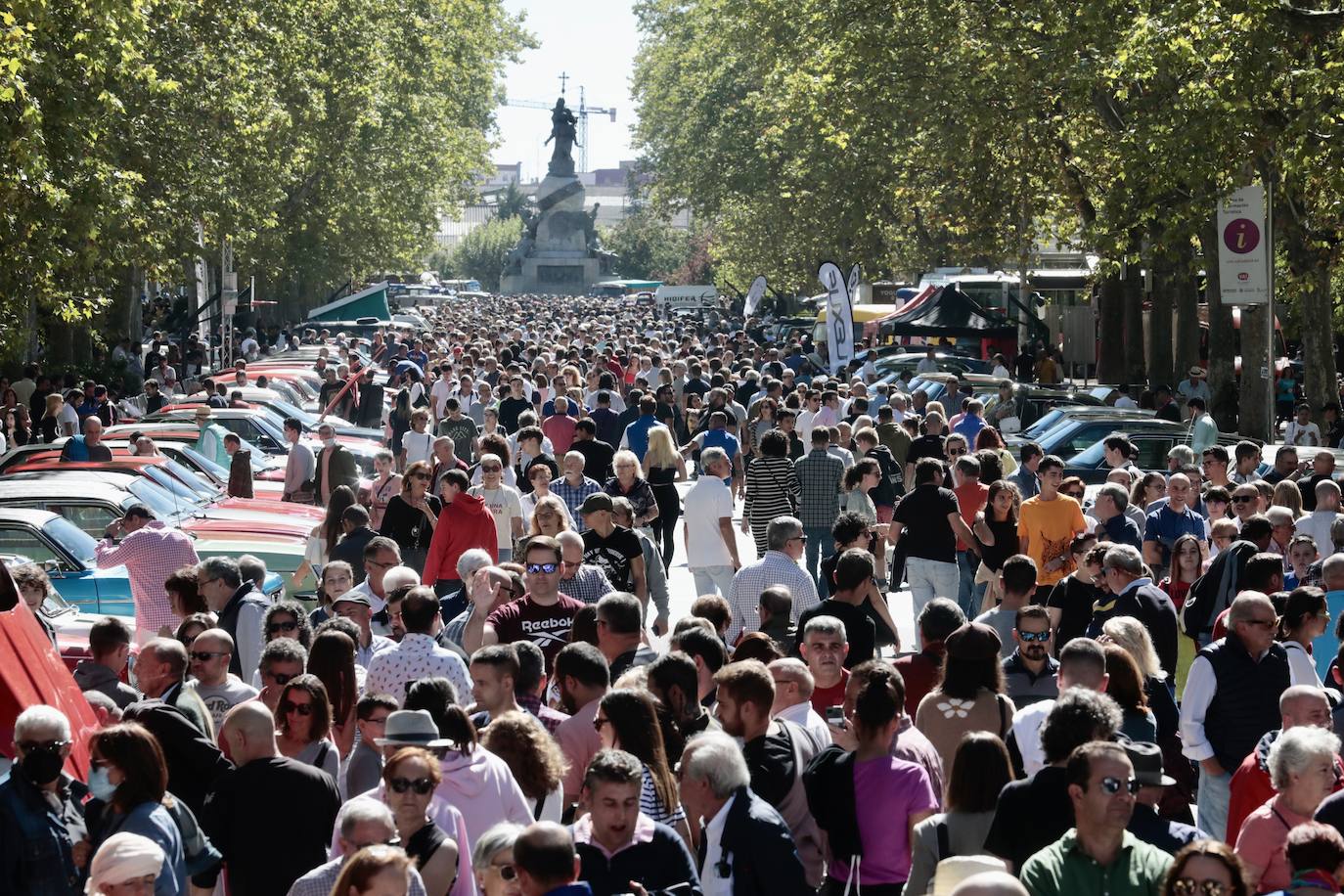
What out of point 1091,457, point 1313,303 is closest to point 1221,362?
point 1313,303

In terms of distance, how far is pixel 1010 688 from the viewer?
8.92 metres

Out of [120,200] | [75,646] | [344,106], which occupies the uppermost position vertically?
[344,106]

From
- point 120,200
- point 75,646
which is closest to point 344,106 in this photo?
point 120,200

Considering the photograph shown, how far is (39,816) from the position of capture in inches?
263

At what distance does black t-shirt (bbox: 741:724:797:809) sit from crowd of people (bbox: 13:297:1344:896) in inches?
0.4

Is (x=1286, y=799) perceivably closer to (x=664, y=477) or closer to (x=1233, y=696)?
(x=1233, y=696)

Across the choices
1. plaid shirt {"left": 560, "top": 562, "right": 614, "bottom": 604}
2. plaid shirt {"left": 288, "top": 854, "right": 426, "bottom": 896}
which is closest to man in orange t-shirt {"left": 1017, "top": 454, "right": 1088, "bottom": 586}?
plaid shirt {"left": 560, "top": 562, "right": 614, "bottom": 604}

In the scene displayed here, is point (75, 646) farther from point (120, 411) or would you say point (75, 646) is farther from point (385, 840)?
point (120, 411)

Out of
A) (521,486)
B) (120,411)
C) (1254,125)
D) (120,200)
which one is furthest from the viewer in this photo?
(120,411)

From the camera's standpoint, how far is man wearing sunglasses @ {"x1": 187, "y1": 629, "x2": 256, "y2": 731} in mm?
8469

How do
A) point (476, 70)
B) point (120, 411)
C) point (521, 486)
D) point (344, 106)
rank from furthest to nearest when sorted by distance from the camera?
point (476, 70), point (344, 106), point (120, 411), point (521, 486)

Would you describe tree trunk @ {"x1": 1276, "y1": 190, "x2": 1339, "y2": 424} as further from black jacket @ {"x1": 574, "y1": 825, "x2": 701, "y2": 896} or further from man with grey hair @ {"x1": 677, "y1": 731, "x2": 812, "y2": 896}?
black jacket @ {"x1": 574, "y1": 825, "x2": 701, "y2": 896}

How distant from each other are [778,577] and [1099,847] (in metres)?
5.23

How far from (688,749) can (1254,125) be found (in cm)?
1764
